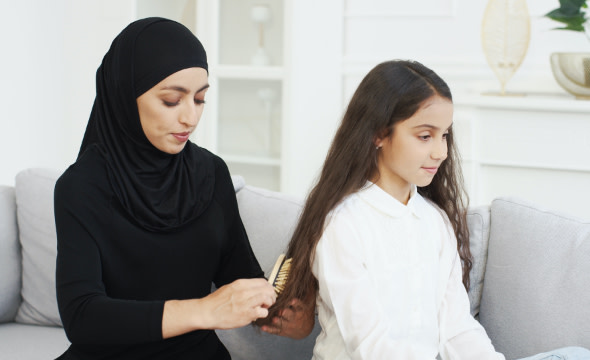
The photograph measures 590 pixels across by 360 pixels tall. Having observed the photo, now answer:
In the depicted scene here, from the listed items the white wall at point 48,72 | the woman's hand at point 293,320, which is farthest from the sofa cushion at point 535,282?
the white wall at point 48,72

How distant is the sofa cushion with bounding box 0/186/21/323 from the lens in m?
2.20

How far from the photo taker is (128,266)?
1.59m

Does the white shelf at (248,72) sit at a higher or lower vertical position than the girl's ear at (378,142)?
higher

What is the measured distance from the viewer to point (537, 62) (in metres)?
3.32

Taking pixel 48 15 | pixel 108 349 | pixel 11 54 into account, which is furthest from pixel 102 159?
pixel 48 15

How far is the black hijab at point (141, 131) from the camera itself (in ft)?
4.98

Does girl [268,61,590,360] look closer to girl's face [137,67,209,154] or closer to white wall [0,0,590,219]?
girl's face [137,67,209,154]

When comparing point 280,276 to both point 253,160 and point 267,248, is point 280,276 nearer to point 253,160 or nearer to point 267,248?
point 267,248

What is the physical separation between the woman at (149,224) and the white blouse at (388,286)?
138 mm

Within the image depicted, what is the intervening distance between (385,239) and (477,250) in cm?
39

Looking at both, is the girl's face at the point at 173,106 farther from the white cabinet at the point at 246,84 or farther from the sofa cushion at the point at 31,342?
the white cabinet at the point at 246,84

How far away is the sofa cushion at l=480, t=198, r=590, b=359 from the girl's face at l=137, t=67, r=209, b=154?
0.82m

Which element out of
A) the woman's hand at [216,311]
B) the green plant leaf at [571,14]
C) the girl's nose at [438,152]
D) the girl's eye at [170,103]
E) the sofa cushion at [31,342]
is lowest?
the sofa cushion at [31,342]

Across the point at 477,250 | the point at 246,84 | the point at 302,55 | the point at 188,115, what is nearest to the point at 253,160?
the point at 246,84
